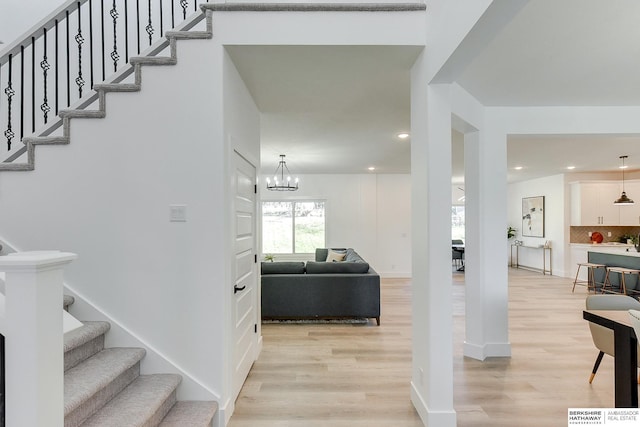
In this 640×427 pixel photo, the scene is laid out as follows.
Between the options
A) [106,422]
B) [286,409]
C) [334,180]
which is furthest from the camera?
[334,180]

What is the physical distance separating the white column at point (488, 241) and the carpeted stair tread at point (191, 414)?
2718 mm

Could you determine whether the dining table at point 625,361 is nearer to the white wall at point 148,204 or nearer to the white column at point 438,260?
the white column at point 438,260

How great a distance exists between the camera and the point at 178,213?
2508mm

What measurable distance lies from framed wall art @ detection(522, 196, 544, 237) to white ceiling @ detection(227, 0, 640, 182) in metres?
6.35

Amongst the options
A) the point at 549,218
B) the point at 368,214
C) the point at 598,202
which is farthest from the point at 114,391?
the point at 549,218

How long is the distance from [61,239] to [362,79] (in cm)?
263

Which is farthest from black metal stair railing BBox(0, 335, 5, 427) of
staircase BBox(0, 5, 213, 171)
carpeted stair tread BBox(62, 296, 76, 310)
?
staircase BBox(0, 5, 213, 171)

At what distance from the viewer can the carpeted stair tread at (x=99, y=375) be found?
187cm

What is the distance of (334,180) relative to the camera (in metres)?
9.12

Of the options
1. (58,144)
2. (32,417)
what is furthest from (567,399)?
(58,144)

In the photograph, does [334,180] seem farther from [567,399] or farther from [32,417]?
[32,417]

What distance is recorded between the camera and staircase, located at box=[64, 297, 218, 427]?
6.30 feet

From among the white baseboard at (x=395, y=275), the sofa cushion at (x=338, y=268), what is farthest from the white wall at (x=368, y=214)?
the sofa cushion at (x=338, y=268)

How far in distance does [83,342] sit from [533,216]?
10.9m
